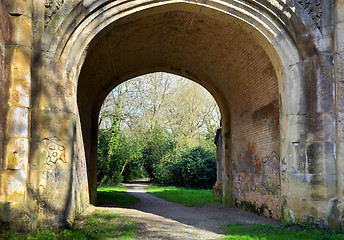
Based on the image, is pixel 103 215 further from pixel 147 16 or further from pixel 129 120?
pixel 129 120

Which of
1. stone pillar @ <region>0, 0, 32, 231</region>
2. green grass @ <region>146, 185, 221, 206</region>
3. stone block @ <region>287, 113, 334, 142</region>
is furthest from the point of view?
green grass @ <region>146, 185, 221, 206</region>

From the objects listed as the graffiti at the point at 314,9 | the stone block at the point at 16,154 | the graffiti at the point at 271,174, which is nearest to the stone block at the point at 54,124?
the stone block at the point at 16,154

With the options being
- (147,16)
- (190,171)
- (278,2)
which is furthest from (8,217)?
(190,171)

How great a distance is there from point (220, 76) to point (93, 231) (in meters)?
7.08

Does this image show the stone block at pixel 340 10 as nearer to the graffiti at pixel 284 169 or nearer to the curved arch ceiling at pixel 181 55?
the curved arch ceiling at pixel 181 55

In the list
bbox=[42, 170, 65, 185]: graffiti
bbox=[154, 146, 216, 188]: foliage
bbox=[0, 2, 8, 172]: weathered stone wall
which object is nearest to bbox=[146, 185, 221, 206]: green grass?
bbox=[154, 146, 216, 188]: foliage

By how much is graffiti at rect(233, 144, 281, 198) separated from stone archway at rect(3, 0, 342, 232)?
5 centimetres

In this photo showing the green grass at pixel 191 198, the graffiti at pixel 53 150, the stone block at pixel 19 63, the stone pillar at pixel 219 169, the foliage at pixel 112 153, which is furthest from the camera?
the foliage at pixel 112 153

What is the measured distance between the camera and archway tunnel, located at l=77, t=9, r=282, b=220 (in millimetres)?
8867

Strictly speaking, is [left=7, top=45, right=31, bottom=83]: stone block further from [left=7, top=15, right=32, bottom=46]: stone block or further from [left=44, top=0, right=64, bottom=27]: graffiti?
[left=44, top=0, right=64, bottom=27]: graffiti

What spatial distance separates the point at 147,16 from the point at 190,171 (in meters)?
15.1

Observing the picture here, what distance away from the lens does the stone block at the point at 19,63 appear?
21.4 feet

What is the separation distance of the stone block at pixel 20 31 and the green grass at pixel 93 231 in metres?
3.66

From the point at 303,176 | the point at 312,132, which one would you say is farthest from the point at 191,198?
the point at 312,132
